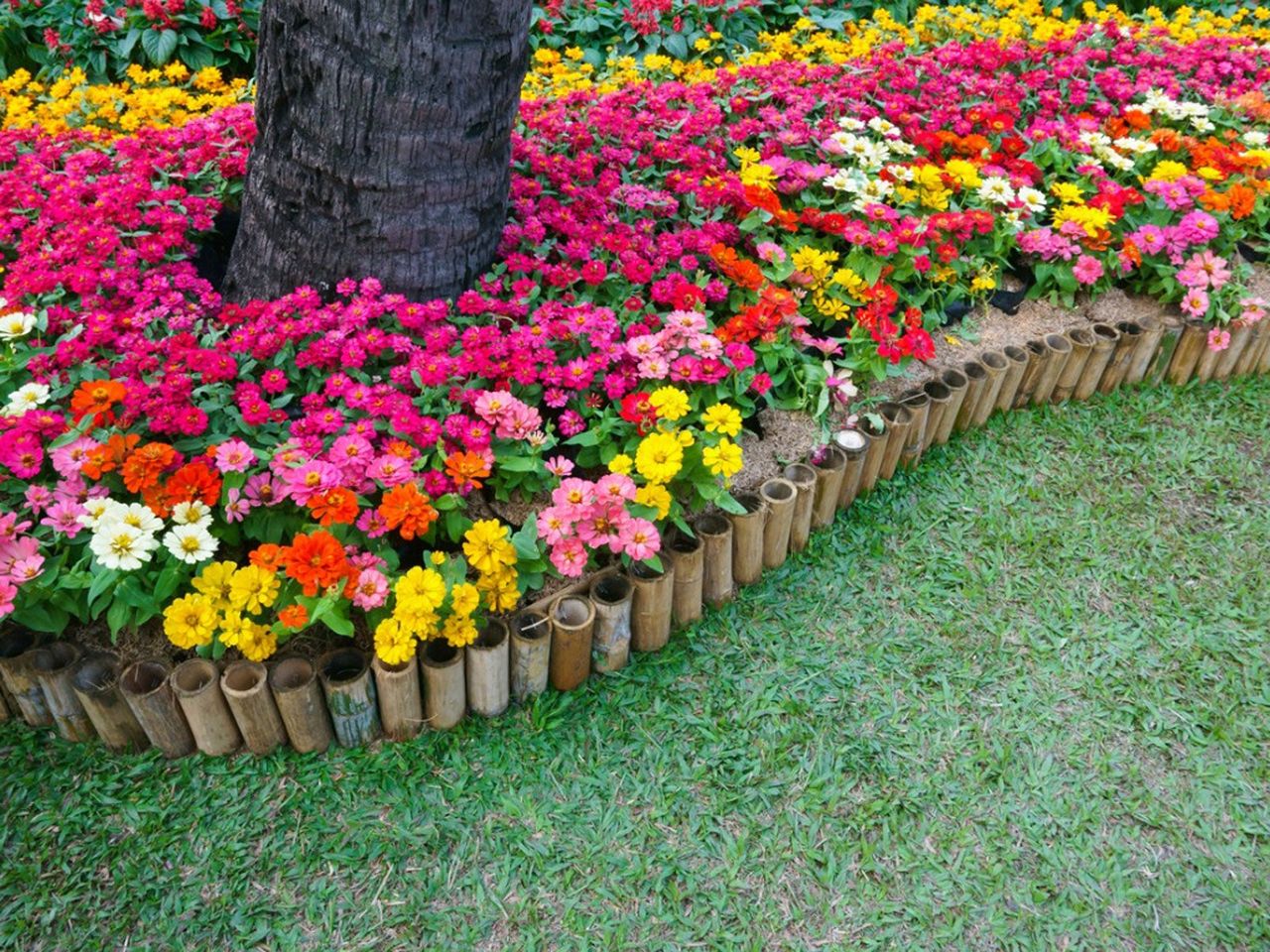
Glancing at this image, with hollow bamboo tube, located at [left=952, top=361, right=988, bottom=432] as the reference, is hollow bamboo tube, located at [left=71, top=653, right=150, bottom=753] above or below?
below

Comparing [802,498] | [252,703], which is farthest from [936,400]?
[252,703]

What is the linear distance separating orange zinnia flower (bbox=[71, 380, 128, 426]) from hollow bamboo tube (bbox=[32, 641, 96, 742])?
21.1 inches

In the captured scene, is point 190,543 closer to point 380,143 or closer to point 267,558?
point 267,558

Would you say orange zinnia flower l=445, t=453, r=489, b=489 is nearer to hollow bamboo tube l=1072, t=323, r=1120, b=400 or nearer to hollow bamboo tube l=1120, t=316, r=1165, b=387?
hollow bamboo tube l=1072, t=323, r=1120, b=400

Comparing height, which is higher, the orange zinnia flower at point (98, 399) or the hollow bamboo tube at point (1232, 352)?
the orange zinnia flower at point (98, 399)

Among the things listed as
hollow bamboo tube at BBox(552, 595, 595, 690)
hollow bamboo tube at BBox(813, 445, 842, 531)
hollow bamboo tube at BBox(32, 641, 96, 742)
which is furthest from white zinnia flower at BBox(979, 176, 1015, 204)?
hollow bamboo tube at BBox(32, 641, 96, 742)

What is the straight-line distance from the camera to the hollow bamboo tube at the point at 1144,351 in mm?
3482

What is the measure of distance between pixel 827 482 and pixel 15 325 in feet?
7.49

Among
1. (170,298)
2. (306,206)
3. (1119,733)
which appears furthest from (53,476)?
(1119,733)

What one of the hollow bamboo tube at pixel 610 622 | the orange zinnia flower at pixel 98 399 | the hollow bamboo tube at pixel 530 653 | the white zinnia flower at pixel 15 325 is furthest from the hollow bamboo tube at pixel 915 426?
the white zinnia flower at pixel 15 325

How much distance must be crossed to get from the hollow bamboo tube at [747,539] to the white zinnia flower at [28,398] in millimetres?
1774

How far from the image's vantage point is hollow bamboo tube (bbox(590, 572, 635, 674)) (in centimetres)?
235

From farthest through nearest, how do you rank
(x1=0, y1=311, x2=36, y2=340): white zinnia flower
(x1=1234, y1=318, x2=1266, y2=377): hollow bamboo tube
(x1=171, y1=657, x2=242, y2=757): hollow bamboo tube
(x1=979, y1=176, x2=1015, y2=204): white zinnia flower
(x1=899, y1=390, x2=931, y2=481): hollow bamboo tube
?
1. (x1=1234, y1=318, x2=1266, y2=377): hollow bamboo tube
2. (x1=979, y1=176, x2=1015, y2=204): white zinnia flower
3. (x1=899, y1=390, x2=931, y2=481): hollow bamboo tube
4. (x1=0, y1=311, x2=36, y2=340): white zinnia flower
5. (x1=171, y1=657, x2=242, y2=757): hollow bamboo tube

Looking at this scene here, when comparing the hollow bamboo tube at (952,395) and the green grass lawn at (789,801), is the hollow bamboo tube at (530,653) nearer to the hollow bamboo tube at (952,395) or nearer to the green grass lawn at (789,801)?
the green grass lawn at (789,801)
